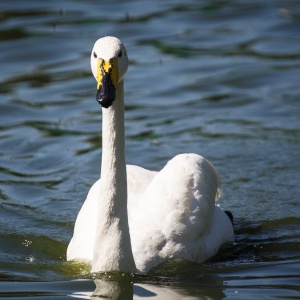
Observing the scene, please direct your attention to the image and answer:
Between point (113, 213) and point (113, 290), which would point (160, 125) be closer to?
point (113, 213)

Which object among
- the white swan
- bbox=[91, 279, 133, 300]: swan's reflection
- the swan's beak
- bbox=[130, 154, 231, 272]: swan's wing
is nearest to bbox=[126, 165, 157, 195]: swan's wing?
the white swan

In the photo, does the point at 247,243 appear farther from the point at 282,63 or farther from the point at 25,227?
the point at 282,63

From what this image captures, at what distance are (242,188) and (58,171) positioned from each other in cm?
245

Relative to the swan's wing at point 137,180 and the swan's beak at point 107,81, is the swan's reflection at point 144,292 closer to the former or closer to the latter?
the swan's wing at point 137,180

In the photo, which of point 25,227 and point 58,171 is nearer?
point 25,227

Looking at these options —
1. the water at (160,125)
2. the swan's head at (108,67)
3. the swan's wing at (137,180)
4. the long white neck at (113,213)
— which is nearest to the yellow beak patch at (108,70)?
→ the swan's head at (108,67)

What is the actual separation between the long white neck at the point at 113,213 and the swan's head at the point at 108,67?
0.54 metres

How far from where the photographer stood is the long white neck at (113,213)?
25.7 feet

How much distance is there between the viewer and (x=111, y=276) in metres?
8.01

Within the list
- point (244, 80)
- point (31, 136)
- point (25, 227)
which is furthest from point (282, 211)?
point (244, 80)

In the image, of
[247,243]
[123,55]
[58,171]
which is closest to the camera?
[123,55]

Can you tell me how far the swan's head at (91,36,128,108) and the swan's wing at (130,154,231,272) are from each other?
1544mm

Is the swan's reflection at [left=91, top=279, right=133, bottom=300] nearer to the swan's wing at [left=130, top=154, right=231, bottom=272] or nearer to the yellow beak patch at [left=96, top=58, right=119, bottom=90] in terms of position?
the swan's wing at [left=130, top=154, right=231, bottom=272]

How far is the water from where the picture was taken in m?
8.40
